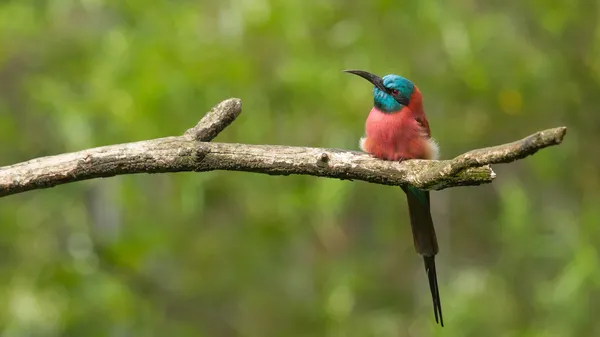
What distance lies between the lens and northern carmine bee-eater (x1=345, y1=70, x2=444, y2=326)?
1.99 meters

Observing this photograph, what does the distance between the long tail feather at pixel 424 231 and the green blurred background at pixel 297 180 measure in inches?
64.0

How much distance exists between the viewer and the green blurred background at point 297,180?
12.3ft

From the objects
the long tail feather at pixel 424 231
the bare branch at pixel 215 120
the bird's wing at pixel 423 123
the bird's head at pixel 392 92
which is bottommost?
the long tail feather at pixel 424 231

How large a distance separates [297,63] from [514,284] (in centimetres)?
180

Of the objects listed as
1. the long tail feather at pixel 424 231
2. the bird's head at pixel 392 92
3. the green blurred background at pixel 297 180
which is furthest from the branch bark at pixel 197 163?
the green blurred background at pixel 297 180

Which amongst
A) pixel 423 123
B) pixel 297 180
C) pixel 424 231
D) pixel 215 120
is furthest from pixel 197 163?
pixel 297 180

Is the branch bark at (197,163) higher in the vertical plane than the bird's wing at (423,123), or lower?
lower

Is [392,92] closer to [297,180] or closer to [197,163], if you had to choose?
[197,163]

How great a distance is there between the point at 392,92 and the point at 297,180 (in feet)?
5.81

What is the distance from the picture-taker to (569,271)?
3564 millimetres

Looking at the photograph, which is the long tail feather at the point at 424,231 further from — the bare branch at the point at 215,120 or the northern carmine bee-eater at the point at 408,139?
the bare branch at the point at 215,120

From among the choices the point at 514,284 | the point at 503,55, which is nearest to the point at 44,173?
the point at 503,55

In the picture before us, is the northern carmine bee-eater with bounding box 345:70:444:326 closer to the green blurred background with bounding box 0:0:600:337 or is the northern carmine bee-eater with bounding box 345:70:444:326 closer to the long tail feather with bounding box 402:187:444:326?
the long tail feather with bounding box 402:187:444:326

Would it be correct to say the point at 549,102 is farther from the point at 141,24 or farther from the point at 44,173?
the point at 44,173
